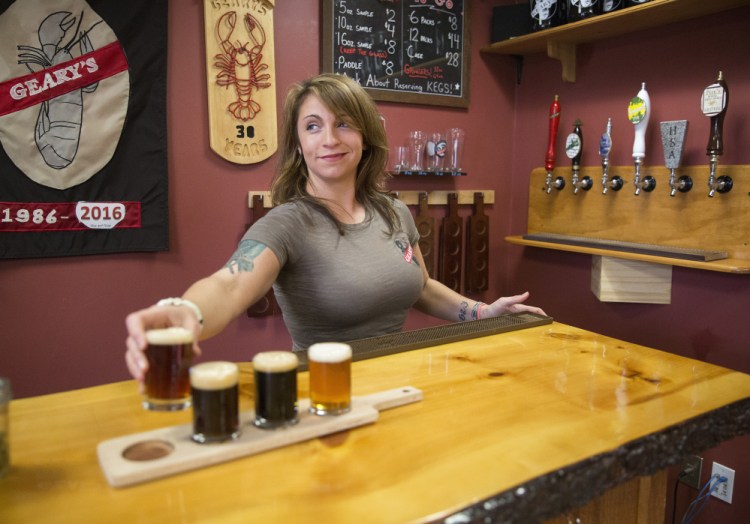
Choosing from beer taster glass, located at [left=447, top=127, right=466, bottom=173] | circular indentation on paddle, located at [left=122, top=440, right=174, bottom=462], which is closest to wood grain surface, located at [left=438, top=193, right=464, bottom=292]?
beer taster glass, located at [left=447, top=127, right=466, bottom=173]

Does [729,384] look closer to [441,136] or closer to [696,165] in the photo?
[696,165]

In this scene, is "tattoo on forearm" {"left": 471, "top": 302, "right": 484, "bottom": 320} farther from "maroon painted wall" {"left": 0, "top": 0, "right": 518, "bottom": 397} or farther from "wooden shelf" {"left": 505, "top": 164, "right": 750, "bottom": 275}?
"maroon painted wall" {"left": 0, "top": 0, "right": 518, "bottom": 397}

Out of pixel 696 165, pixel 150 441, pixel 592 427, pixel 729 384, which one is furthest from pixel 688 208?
pixel 150 441

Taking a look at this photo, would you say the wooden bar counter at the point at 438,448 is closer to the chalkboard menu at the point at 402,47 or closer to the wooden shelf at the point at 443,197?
the wooden shelf at the point at 443,197

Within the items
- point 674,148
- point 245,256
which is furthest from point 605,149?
point 245,256

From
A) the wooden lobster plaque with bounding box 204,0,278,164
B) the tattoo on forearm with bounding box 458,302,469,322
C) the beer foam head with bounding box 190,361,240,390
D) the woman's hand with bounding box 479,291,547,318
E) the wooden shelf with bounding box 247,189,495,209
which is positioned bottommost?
the tattoo on forearm with bounding box 458,302,469,322

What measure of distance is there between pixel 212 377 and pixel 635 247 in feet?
7.12

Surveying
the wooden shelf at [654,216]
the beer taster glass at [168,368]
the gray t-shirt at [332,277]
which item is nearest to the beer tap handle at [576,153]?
the wooden shelf at [654,216]

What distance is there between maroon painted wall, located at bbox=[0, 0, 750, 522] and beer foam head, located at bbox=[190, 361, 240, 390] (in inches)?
69.7

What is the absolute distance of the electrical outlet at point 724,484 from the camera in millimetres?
2389

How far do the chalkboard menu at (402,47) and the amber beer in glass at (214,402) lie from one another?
2.24 meters

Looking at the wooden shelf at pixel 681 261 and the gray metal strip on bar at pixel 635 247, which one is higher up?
the gray metal strip on bar at pixel 635 247

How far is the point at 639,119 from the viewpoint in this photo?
2.56m

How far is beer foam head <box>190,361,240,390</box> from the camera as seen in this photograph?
3.02 ft
